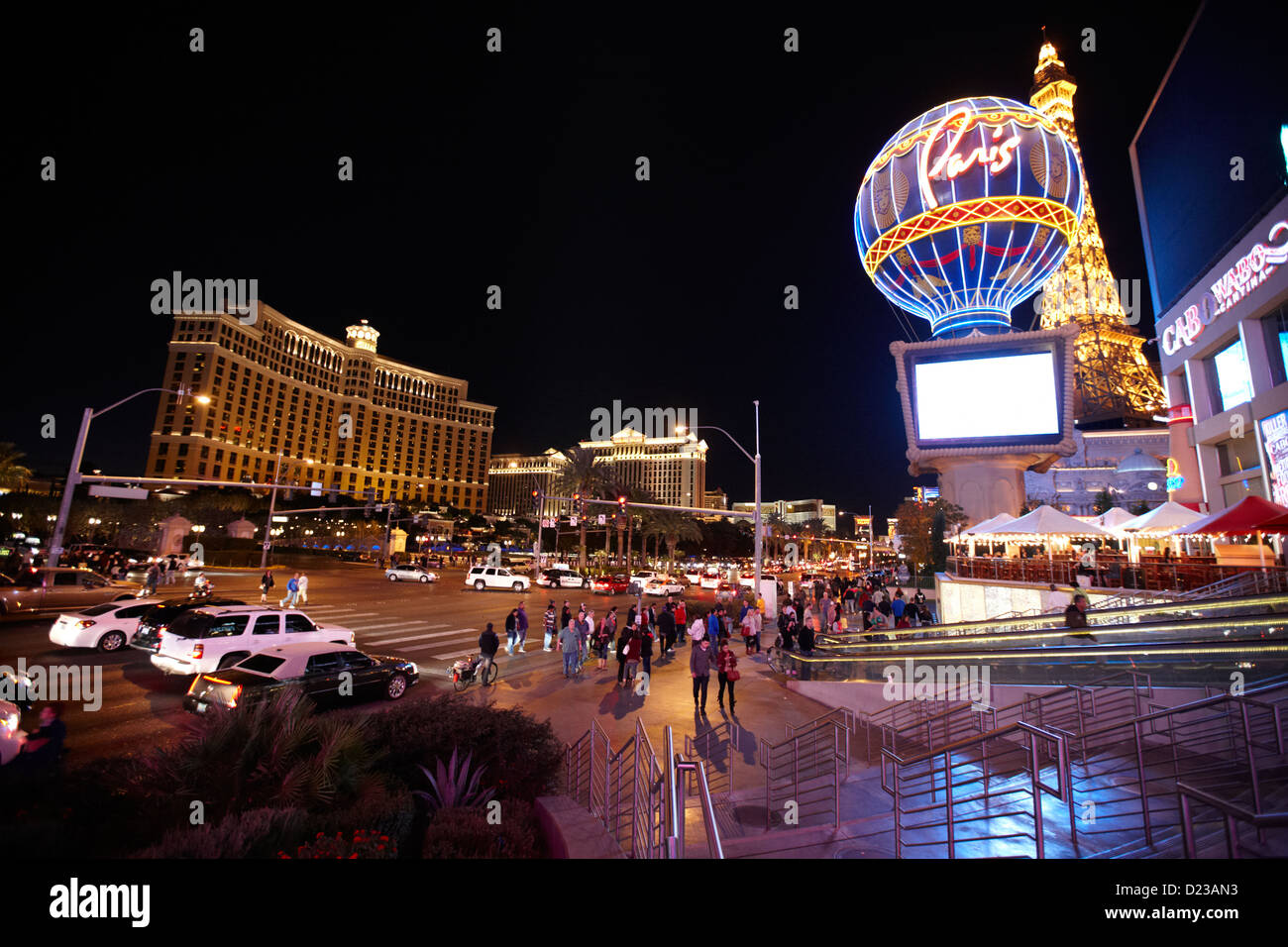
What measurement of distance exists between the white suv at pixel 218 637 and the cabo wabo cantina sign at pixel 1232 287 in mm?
38173

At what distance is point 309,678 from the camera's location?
10.1 meters

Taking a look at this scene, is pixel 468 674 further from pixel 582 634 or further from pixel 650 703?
pixel 650 703

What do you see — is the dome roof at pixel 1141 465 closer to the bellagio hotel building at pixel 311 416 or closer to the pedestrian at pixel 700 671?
the pedestrian at pixel 700 671

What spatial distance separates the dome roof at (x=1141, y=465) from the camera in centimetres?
5809

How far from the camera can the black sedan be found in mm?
9086

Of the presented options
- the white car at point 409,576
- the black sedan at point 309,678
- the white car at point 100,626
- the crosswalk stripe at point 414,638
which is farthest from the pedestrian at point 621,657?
the white car at point 409,576

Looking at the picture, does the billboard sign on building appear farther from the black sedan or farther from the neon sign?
the black sedan

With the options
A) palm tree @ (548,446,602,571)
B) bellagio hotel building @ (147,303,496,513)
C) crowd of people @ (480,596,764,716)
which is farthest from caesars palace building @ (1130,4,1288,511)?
bellagio hotel building @ (147,303,496,513)

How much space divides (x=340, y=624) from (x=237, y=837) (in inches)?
759

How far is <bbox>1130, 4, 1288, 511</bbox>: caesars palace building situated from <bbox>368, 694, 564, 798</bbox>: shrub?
30355 millimetres
